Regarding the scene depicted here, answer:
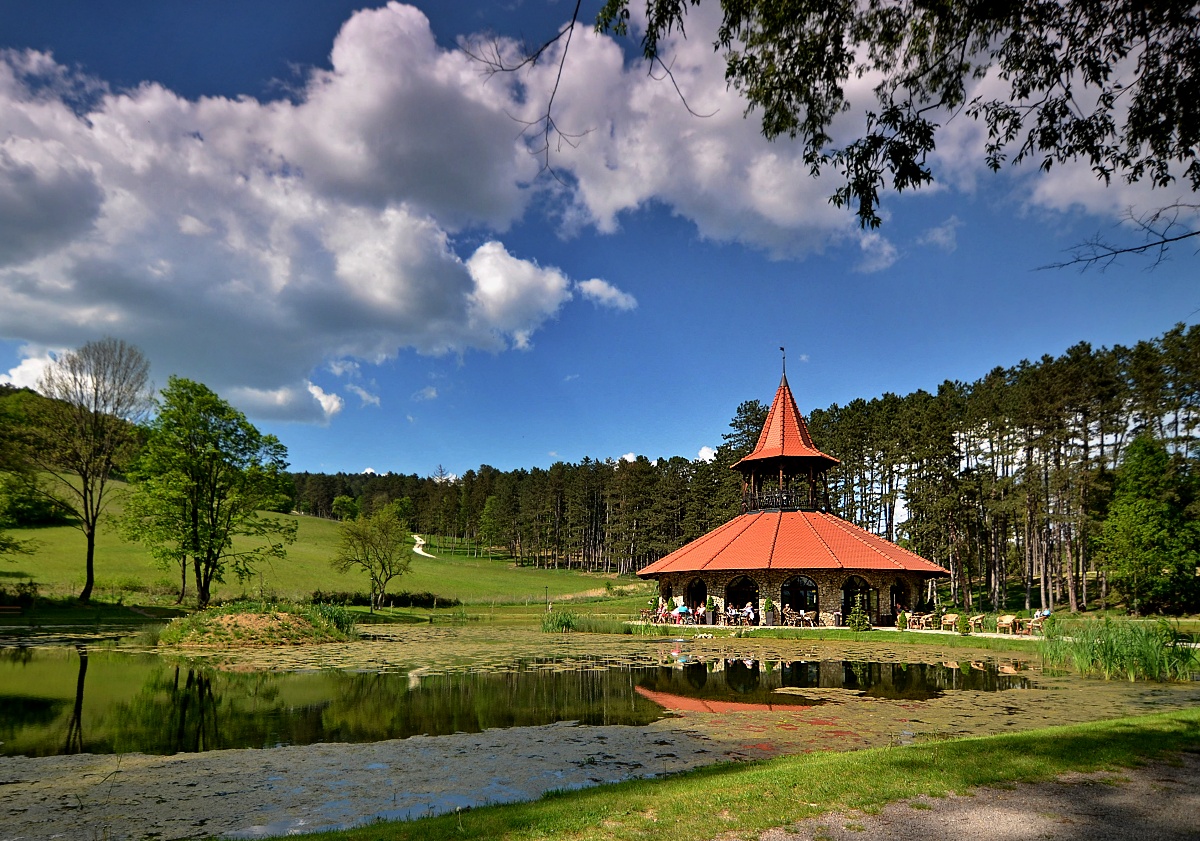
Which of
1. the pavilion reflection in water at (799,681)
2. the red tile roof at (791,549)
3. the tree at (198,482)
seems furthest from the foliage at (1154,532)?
the tree at (198,482)

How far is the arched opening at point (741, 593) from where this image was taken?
33.5 m

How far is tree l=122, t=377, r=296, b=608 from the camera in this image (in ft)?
110

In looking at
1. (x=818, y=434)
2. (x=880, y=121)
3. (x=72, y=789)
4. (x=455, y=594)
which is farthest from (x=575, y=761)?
(x=818, y=434)

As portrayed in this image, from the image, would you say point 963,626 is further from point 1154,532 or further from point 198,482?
point 198,482

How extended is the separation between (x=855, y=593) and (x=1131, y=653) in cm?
1668

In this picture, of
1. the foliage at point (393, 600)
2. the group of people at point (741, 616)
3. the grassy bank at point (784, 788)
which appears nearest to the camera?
the grassy bank at point (784, 788)

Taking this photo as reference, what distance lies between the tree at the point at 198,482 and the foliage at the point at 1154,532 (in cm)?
4486

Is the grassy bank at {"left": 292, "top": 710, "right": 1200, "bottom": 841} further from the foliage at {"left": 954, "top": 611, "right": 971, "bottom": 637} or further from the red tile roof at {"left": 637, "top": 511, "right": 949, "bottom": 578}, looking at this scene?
the red tile roof at {"left": 637, "top": 511, "right": 949, "bottom": 578}


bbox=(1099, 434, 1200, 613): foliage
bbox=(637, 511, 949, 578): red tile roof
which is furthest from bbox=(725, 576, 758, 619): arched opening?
bbox=(1099, 434, 1200, 613): foliage

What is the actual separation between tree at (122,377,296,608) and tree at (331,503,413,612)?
6380 mm

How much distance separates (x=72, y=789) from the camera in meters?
7.19

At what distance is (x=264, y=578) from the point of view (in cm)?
4878

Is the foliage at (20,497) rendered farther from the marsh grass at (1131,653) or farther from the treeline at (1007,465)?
the treeline at (1007,465)

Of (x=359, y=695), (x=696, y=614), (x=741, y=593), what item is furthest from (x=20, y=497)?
(x=741, y=593)
